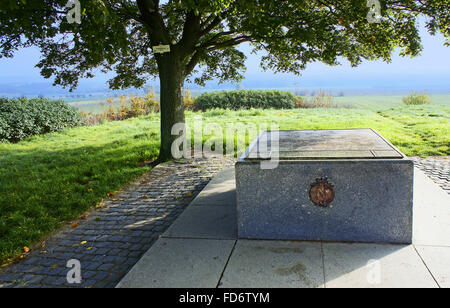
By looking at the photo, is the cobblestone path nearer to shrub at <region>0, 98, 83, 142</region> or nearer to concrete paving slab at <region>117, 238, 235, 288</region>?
concrete paving slab at <region>117, 238, 235, 288</region>

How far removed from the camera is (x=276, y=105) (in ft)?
71.0

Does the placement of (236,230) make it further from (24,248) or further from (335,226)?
(24,248)

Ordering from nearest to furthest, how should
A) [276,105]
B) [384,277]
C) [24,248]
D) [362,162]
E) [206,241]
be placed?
[384,277]
[362,162]
[206,241]
[24,248]
[276,105]

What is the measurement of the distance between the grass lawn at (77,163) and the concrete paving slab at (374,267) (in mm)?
3859

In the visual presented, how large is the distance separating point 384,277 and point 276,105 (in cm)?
1896

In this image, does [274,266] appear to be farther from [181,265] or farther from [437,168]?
[437,168]

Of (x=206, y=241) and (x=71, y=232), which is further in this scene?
(x=71, y=232)

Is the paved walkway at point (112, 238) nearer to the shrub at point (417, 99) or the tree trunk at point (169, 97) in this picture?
the tree trunk at point (169, 97)

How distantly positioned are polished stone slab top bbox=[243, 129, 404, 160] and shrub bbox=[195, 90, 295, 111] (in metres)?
15.6

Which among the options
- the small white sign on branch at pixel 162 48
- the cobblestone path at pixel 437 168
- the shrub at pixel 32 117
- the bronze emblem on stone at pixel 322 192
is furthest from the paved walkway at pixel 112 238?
the shrub at pixel 32 117

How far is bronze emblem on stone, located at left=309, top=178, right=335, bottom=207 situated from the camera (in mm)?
3898

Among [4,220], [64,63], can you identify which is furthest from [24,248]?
[64,63]

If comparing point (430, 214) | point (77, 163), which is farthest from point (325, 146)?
point (77, 163)

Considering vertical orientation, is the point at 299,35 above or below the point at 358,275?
above
